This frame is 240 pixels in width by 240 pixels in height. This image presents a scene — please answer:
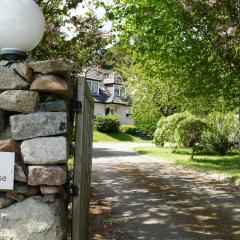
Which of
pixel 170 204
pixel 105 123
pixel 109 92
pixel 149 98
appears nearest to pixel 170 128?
pixel 149 98

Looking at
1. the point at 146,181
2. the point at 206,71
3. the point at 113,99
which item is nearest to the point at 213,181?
the point at 146,181

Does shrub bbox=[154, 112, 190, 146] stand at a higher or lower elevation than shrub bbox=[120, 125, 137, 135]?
higher

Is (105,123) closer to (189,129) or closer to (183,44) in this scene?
(189,129)

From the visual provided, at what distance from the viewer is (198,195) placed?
36.1 ft

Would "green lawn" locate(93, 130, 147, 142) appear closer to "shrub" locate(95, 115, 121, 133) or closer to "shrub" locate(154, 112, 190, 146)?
"shrub" locate(95, 115, 121, 133)

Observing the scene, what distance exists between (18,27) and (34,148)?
41.9 inches

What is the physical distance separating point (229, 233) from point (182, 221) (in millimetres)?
993

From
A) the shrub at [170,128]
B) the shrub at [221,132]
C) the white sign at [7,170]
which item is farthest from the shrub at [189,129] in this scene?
the white sign at [7,170]

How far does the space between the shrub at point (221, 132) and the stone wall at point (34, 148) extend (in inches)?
655

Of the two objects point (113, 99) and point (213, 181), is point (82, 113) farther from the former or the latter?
point (113, 99)

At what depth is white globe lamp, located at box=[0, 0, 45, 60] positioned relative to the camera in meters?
4.03

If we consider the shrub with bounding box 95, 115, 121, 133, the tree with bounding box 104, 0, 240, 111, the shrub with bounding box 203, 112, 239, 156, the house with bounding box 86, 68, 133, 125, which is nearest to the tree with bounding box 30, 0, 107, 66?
the tree with bounding box 104, 0, 240, 111

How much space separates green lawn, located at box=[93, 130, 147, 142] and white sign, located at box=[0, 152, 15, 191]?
117 ft

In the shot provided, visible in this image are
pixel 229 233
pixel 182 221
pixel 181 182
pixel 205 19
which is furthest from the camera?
pixel 181 182
